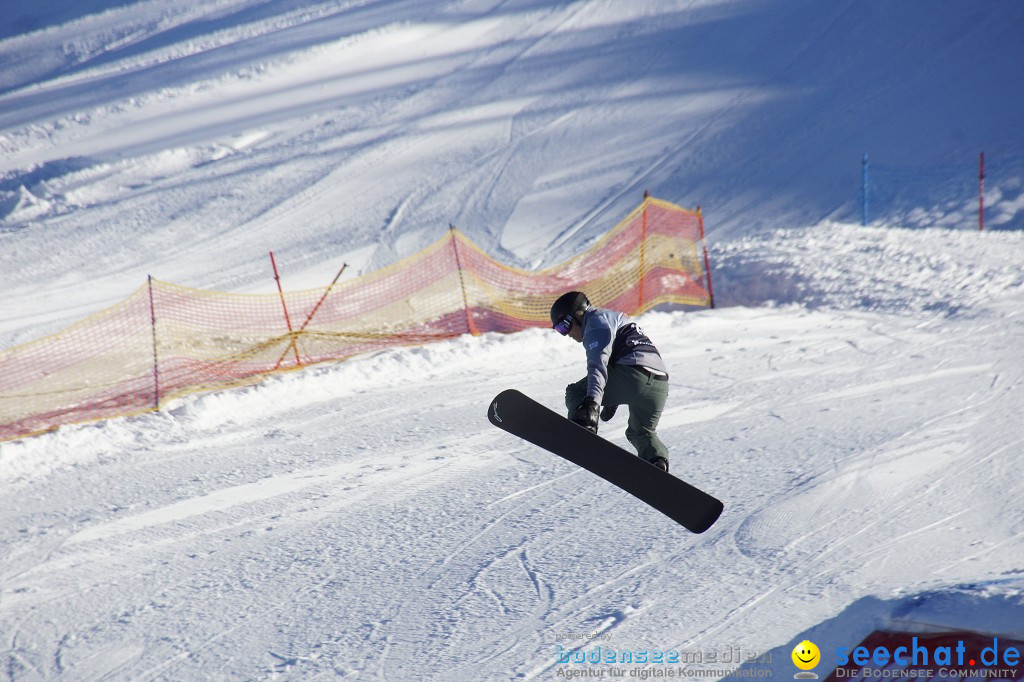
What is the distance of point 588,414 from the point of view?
4.72 meters

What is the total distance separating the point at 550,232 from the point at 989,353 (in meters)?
7.83

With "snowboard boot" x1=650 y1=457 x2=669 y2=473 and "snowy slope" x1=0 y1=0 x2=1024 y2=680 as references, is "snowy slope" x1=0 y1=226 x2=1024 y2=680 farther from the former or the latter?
"snowboard boot" x1=650 y1=457 x2=669 y2=473

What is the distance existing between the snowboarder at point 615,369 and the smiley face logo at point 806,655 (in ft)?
3.95

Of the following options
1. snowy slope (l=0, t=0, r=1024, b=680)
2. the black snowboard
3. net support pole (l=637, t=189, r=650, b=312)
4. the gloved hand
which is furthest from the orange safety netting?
the gloved hand

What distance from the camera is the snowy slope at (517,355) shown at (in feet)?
17.2

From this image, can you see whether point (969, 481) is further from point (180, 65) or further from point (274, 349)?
point (180, 65)

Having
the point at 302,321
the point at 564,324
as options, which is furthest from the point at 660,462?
the point at 302,321

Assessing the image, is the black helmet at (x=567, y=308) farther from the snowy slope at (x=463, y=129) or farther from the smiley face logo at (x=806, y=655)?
the snowy slope at (x=463, y=129)

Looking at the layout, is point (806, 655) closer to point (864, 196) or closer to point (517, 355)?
point (517, 355)

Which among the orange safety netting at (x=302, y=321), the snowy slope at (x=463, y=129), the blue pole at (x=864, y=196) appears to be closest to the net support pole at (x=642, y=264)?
the orange safety netting at (x=302, y=321)

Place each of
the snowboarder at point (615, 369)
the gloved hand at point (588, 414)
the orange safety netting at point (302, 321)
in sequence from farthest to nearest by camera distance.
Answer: the orange safety netting at point (302, 321), the snowboarder at point (615, 369), the gloved hand at point (588, 414)

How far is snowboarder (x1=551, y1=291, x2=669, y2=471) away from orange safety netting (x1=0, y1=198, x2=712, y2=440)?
17.5 ft

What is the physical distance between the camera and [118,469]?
309 inches

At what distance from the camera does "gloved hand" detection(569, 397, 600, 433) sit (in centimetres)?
472
